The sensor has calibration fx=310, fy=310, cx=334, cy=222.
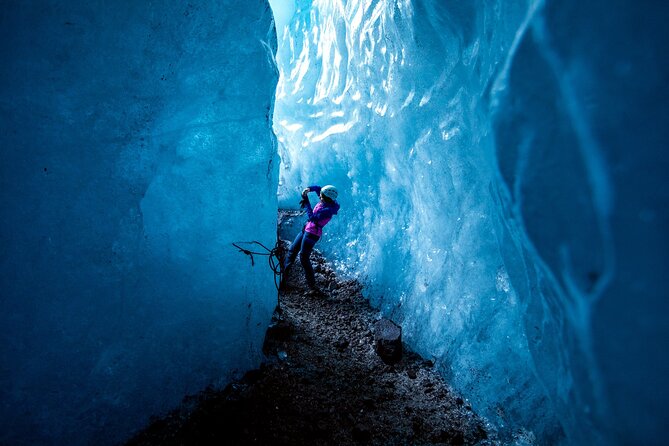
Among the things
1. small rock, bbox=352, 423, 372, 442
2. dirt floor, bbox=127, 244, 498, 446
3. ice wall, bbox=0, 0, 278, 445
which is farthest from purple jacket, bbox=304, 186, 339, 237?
small rock, bbox=352, 423, 372, 442

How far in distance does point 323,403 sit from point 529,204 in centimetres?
222

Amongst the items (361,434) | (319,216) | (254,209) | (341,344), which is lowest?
(341,344)

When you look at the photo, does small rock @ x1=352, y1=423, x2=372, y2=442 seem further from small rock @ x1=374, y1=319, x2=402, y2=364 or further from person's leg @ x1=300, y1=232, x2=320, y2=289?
person's leg @ x1=300, y1=232, x2=320, y2=289

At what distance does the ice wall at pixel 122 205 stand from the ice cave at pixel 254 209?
0.01m

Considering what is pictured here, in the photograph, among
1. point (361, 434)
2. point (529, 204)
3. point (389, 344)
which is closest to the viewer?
point (529, 204)

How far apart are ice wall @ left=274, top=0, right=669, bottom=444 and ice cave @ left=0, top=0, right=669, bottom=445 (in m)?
0.01

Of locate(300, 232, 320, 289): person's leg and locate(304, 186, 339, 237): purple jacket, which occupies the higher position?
locate(304, 186, 339, 237): purple jacket

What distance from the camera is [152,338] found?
2.23 metres

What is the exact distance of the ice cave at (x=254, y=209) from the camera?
1.44 meters

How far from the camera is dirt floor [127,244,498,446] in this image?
225cm

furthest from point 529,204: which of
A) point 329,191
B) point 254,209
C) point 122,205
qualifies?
point 329,191

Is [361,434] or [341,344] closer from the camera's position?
[361,434]

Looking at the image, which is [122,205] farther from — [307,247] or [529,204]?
[307,247]

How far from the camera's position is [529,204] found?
6.14 ft
